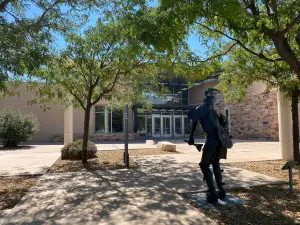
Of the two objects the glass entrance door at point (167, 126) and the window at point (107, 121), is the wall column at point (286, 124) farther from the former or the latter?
the glass entrance door at point (167, 126)

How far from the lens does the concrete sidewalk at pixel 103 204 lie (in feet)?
14.8

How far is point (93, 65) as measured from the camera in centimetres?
893

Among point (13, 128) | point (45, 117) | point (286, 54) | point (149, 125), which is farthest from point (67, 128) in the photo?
point (149, 125)

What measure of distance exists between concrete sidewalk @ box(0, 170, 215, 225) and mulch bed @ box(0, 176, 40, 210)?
0.70ft

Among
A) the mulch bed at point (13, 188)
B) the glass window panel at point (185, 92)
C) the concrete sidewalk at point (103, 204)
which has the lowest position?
the mulch bed at point (13, 188)

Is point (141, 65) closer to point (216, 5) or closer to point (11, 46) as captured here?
point (11, 46)

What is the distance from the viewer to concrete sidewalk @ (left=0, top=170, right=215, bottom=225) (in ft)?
14.8

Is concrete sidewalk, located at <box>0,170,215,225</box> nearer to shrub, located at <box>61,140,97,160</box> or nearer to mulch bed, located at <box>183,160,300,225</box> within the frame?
mulch bed, located at <box>183,160,300,225</box>

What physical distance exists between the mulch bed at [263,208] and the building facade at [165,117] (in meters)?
17.6

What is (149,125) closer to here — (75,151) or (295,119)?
(75,151)

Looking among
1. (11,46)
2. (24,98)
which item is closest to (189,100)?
(24,98)

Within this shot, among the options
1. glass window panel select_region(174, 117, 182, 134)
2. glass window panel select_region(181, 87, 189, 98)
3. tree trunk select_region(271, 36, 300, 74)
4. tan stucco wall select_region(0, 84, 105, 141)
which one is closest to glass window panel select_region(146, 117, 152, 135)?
glass window panel select_region(174, 117, 182, 134)

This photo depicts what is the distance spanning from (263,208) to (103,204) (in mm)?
2894

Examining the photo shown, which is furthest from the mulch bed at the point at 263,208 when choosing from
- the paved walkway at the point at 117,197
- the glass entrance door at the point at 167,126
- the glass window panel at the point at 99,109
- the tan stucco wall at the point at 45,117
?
the glass entrance door at the point at 167,126
